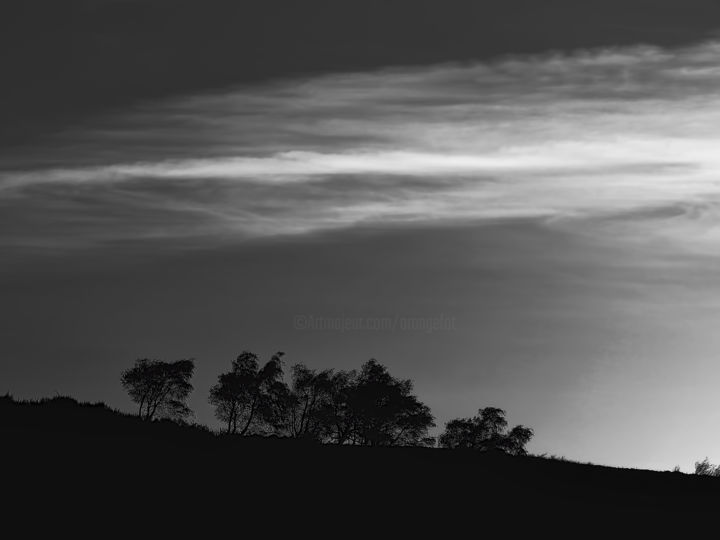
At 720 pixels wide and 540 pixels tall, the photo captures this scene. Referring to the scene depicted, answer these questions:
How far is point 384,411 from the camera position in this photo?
378 feet

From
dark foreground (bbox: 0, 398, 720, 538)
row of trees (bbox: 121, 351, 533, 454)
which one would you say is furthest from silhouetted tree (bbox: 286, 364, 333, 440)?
dark foreground (bbox: 0, 398, 720, 538)

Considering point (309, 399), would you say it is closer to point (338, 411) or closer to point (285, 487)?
point (338, 411)

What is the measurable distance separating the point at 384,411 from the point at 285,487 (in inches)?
3091

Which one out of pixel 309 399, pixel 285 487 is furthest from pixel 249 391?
pixel 285 487

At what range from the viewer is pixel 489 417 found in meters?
128

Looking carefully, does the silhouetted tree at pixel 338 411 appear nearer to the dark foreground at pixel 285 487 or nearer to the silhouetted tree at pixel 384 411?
the silhouetted tree at pixel 384 411

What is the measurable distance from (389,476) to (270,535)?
8074mm

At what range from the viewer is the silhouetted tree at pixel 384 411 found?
113750 millimetres

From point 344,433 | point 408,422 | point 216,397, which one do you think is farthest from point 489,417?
point 216,397

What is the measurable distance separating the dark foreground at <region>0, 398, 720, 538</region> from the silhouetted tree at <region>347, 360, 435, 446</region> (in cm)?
6878

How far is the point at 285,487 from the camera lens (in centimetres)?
3728

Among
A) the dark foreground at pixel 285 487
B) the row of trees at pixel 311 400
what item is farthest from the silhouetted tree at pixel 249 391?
the dark foreground at pixel 285 487

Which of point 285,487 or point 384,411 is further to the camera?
point 384,411

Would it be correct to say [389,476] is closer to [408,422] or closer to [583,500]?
[583,500]
